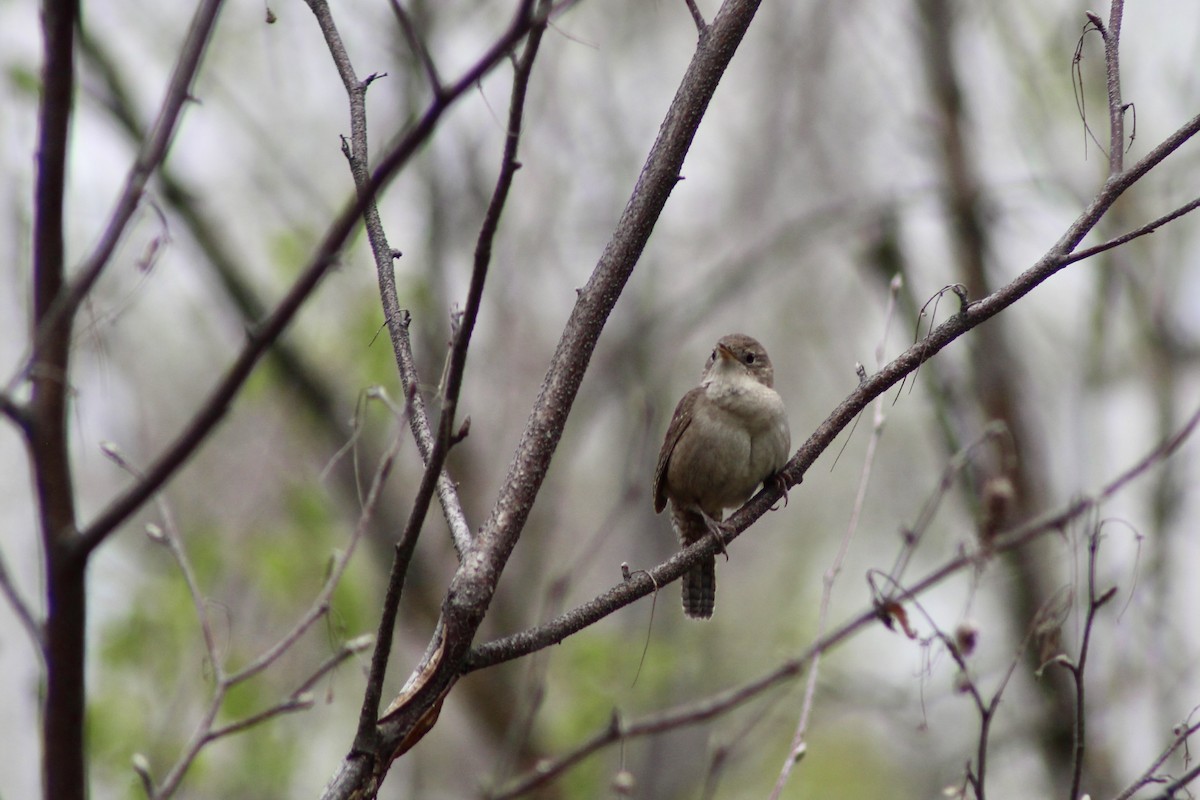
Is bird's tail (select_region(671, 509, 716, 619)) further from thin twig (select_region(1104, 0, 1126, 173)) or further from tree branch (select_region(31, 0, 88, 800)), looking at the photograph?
tree branch (select_region(31, 0, 88, 800))

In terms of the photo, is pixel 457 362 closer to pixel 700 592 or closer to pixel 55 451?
pixel 55 451

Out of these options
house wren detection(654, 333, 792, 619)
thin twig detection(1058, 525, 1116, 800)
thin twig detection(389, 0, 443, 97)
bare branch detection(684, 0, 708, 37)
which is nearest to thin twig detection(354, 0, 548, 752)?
thin twig detection(389, 0, 443, 97)

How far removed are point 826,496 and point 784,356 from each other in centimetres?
373

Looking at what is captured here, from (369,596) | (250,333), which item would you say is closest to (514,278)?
(369,596)

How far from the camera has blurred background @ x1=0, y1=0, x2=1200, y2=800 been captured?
6.40 metres

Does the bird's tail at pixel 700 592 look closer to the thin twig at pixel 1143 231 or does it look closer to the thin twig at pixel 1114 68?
the thin twig at pixel 1114 68

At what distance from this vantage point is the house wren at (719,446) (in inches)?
170

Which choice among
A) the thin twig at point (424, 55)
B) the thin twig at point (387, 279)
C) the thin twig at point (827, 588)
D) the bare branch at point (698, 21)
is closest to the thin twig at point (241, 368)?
the thin twig at point (424, 55)

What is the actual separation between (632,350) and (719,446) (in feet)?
12.1

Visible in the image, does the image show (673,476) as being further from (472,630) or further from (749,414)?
(472,630)

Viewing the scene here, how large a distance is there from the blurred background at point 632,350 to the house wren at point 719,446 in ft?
2.82

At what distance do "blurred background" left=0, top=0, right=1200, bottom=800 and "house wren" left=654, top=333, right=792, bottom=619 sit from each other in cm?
86

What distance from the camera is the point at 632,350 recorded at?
26.3 feet

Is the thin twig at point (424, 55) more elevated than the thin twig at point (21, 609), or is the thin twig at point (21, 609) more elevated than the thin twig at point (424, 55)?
the thin twig at point (424, 55)
